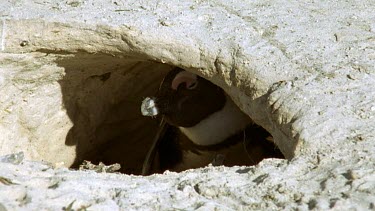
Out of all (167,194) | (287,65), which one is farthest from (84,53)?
(167,194)

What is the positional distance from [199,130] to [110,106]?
1.56ft

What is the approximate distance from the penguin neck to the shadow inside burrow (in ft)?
1.27

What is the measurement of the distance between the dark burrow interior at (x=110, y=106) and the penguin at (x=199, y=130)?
0.12m

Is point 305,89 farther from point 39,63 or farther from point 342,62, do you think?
point 39,63

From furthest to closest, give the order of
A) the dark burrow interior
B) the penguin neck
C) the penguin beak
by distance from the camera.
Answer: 1. the penguin neck
2. the dark burrow interior
3. the penguin beak

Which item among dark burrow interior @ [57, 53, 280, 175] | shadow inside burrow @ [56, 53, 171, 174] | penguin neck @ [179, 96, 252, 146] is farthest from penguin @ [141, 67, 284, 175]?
shadow inside burrow @ [56, 53, 171, 174]

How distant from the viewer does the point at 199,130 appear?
12.9ft

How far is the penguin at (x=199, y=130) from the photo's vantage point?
12.1 feet

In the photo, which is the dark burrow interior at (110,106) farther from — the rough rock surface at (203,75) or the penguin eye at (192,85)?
the penguin eye at (192,85)

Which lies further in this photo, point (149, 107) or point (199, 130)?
point (199, 130)

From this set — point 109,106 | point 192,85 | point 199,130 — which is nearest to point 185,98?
point 192,85

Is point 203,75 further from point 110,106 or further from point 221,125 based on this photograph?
point 110,106

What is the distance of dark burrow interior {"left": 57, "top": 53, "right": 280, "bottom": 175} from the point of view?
3.63 metres

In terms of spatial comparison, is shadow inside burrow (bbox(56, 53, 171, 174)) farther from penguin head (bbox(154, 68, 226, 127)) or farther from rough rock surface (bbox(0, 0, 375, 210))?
penguin head (bbox(154, 68, 226, 127))
